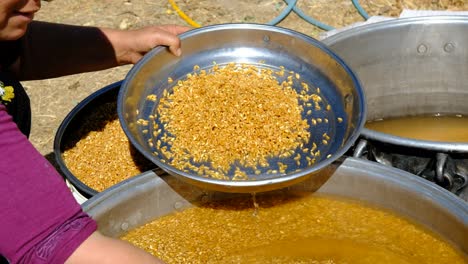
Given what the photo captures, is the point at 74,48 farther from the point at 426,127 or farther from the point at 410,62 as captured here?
the point at 426,127

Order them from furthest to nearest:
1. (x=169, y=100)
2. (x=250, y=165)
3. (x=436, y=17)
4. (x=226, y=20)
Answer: (x=226, y=20) < (x=436, y=17) < (x=169, y=100) < (x=250, y=165)

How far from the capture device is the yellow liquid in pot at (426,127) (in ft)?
8.48

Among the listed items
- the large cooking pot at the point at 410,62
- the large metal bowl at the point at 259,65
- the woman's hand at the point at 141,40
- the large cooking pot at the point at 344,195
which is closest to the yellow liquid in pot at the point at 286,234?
the large cooking pot at the point at 344,195

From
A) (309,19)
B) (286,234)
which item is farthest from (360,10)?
(286,234)

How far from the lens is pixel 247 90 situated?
6.56ft

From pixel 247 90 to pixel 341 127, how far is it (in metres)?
0.32

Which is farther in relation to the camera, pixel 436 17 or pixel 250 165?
pixel 436 17

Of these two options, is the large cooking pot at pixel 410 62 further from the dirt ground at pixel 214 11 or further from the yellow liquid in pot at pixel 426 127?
the dirt ground at pixel 214 11

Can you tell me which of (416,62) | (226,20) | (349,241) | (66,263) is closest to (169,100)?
(349,241)

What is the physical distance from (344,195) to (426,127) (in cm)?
86

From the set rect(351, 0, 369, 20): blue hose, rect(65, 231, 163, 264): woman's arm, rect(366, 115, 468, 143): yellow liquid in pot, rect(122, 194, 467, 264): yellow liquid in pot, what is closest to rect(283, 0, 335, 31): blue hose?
rect(351, 0, 369, 20): blue hose

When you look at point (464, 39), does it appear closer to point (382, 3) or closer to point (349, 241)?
point (349, 241)

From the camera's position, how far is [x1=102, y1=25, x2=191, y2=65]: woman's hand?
2016 millimetres

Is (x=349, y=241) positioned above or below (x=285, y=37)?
below
